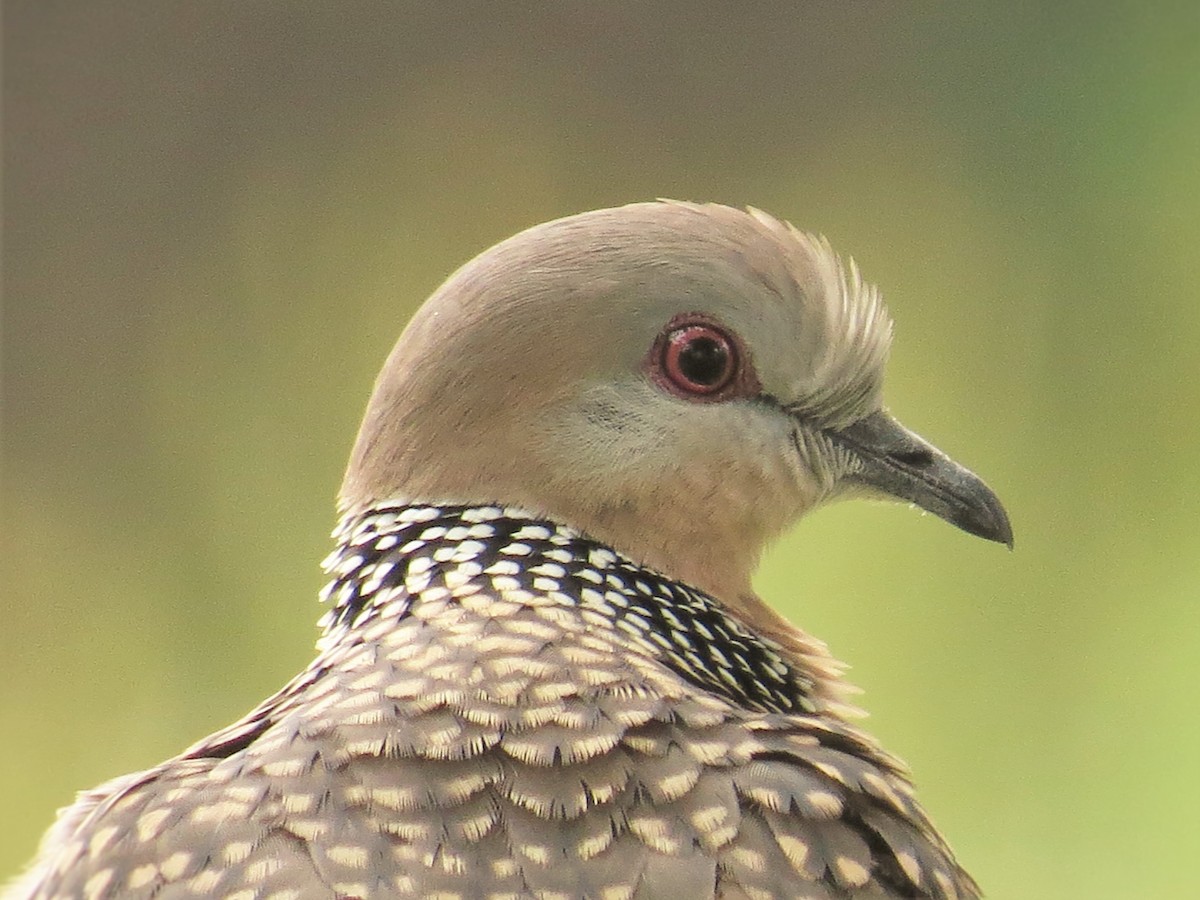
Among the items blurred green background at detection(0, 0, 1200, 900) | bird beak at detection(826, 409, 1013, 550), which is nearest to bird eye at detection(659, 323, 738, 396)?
bird beak at detection(826, 409, 1013, 550)

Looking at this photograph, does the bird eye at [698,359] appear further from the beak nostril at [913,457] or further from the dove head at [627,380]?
the beak nostril at [913,457]

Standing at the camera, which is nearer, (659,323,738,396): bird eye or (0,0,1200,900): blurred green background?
(659,323,738,396): bird eye

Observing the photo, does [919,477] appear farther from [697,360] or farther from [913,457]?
[697,360]

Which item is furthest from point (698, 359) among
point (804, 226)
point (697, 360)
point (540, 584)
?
point (804, 226)

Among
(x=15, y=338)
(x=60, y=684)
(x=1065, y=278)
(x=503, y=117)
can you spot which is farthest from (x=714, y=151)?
(x=60, y=684)

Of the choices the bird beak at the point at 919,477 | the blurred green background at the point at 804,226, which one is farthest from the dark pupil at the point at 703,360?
the blurred green background at the point at 804,226

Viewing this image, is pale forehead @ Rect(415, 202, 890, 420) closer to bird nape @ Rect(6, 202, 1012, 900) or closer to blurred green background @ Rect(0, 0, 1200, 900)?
bird nape @ Rect(6, 202, 1012, 900)
